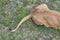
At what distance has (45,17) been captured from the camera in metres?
5.18

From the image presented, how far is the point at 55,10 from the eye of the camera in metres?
5.51

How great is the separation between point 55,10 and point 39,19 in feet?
1.63

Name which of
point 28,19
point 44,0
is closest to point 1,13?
point 28,19

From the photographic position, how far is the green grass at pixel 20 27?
16.9ft

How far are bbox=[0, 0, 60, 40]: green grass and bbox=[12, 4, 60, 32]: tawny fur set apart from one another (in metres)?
0.10

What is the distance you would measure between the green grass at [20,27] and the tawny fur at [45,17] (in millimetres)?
100

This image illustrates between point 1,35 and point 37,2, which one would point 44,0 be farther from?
point 1,35

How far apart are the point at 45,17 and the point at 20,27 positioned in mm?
541

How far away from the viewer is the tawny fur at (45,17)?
17.0 ft

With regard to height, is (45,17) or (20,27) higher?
(45,17)

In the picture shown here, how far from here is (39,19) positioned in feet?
17.1

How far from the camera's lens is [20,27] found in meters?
5.26

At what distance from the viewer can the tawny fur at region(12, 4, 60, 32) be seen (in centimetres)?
517

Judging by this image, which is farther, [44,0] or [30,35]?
[44,0]
